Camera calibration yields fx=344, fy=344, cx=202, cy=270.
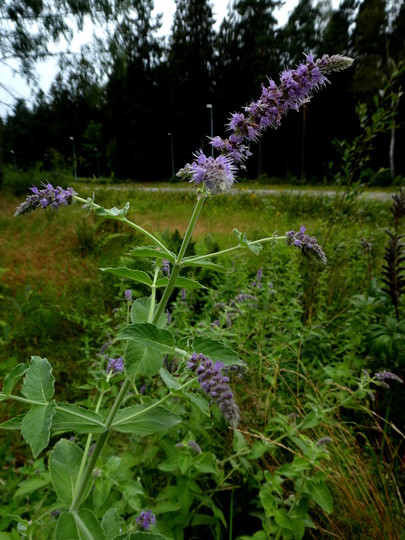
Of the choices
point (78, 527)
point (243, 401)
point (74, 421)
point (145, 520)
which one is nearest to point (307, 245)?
point (74, 421)

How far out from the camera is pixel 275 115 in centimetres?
83

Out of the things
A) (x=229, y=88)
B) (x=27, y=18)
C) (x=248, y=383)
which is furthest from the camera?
(x=229, y=88)

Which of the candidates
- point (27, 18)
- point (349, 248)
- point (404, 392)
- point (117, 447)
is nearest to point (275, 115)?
point (117, 447)

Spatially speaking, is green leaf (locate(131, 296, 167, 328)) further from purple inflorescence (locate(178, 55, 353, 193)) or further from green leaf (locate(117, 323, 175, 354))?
purple inflorescence (locate(178, 55, 353, 193))

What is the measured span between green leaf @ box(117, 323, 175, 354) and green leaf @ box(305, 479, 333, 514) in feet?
3.05

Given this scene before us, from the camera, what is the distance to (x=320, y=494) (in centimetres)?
124

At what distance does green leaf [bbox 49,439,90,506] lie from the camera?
34.4 inches

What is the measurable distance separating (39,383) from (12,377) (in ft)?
0.21

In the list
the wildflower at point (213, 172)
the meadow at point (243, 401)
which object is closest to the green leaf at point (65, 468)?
the meadow at point (243, 401)

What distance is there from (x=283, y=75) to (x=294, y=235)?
400 millimetres

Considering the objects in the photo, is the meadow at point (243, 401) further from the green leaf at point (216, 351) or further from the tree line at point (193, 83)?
the tree line at point (193, 83)

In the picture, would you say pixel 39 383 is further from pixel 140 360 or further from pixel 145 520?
pixel 145 520

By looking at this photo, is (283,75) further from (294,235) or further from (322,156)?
(322,156)

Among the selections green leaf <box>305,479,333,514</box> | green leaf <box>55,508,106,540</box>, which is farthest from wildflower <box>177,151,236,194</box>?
green leaf <box>305,479,333,514</box>
